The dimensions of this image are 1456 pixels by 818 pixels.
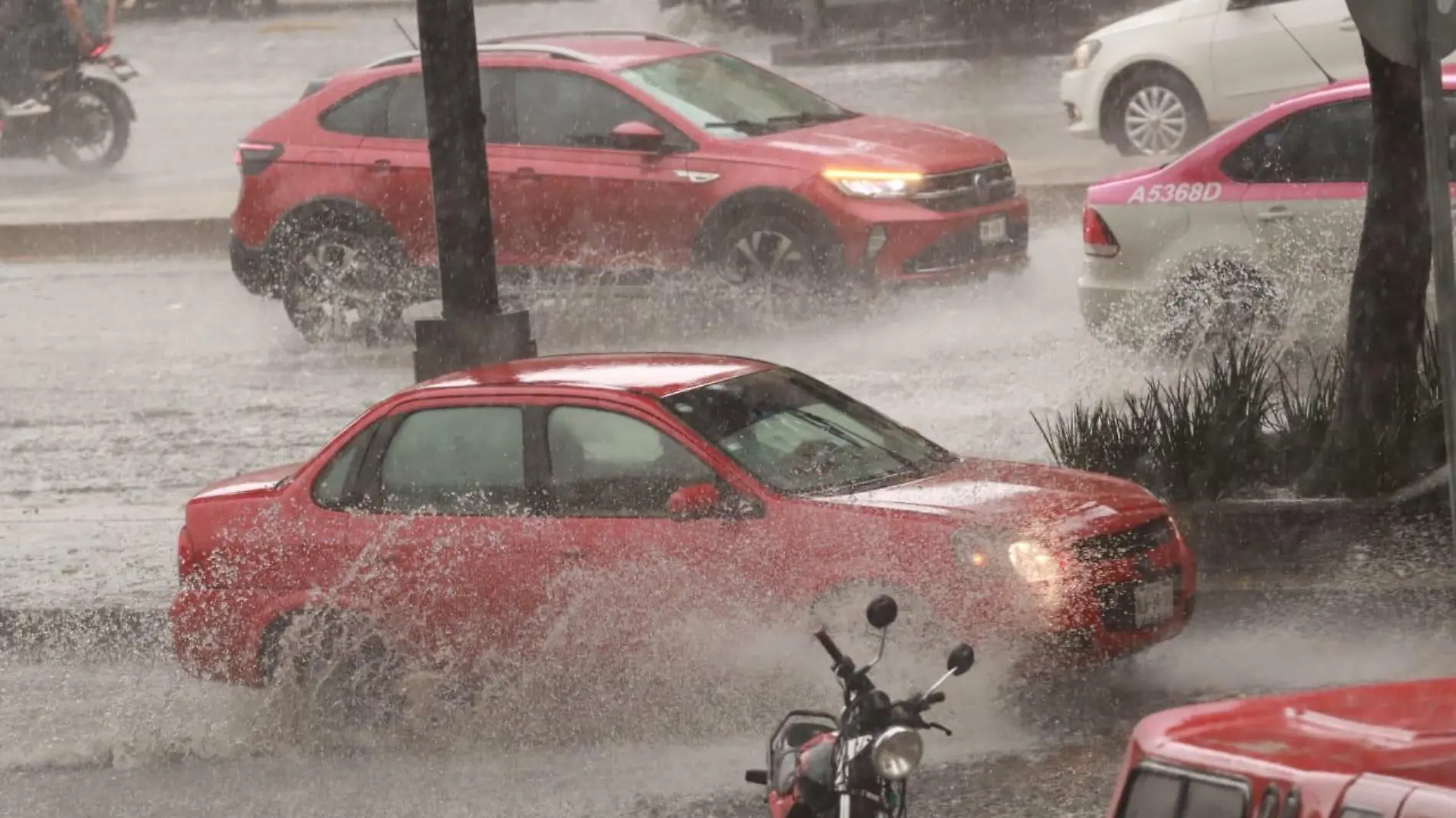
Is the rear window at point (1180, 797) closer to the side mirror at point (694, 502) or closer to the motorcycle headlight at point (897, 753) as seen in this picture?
the motorcycle headlight at point (897, 753)

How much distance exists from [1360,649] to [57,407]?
955cm

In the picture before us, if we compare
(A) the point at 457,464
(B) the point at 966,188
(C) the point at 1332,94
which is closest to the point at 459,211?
(A) the point at 457,464

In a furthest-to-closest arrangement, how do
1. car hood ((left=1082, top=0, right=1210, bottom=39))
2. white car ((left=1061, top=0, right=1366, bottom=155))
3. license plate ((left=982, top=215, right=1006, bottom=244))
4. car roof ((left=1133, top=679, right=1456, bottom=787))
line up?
1. car hood ((left=1082, top=0, right=1210, bottom=39))
2. white car ((left=1061, top=0, right=1366, bottom=155))
3. license plate ((left=982, top=215, right=1006, bottom=244))
4. car roof ((left=1133, top=679, right=1456, bottom=787))

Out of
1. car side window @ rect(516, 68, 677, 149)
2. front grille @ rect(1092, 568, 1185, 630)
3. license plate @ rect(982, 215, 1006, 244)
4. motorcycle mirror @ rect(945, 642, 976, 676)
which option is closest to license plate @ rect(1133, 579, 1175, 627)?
front grille @ rect(1092, 568, 1185, 630)

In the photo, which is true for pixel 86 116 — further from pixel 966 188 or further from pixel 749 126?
pixel 966 188

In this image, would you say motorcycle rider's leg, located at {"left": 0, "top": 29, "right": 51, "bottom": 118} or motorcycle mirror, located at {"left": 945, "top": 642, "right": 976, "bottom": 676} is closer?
motorcycle mirror, located at {"left": 945, "top": 642, "right": 976, "bottom": 676}

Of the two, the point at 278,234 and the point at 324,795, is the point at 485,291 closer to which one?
the point at 324,795

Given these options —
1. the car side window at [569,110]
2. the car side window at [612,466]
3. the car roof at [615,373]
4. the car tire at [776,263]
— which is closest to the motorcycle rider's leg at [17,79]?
the car side window at [569,110]

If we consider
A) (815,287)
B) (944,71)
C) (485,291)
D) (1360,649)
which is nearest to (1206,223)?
(815,287)

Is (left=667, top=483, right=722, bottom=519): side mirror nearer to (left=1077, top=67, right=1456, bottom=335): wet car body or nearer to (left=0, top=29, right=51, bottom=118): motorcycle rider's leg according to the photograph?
(left=1077, top=67, right=1456, bottom=335): wet car body

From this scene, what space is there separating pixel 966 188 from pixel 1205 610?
21.6 ft

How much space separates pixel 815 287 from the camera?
14.8 m

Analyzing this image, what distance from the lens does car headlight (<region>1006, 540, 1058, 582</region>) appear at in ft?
24.7

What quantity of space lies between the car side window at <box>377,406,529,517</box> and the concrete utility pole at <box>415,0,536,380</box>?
2314 mm
